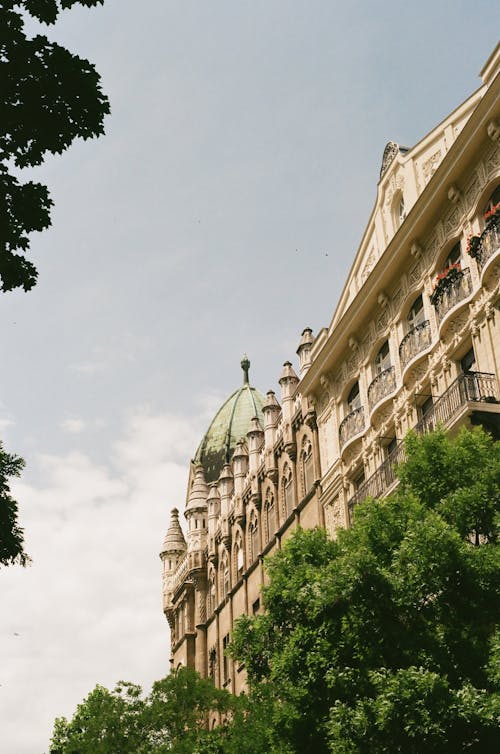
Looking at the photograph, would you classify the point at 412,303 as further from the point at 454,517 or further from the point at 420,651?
the point at 420,651

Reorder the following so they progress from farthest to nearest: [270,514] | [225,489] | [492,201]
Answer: [225,489] < [270,514] < [492,201]

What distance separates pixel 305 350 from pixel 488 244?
1453 cm

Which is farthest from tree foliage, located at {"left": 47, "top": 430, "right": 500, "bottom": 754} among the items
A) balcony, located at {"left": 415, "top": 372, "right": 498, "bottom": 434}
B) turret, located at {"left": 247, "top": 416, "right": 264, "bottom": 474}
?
turret, located at {"left": 247, "top": 416, "right": 264, "bottom": 474}

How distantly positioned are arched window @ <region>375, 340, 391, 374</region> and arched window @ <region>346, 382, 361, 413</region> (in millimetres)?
1551

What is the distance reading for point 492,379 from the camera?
23.9m

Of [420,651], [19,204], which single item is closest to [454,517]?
[420,651]

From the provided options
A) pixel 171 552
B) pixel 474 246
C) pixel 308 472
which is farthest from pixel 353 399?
pixel 171 552

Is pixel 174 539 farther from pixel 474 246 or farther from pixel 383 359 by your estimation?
pixel 474 246

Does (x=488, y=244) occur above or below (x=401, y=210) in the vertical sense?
below

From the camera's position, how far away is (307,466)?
38031 millimetres

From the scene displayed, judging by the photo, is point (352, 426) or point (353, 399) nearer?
point (352, 426)

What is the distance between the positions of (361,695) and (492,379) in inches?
357

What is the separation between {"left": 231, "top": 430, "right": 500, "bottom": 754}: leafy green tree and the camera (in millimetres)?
16078

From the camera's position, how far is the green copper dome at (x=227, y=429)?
64.2 meters
